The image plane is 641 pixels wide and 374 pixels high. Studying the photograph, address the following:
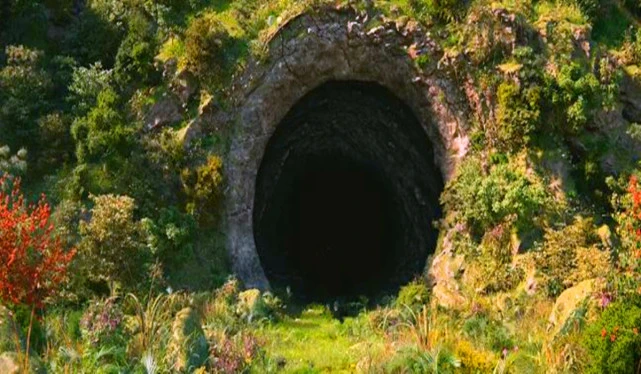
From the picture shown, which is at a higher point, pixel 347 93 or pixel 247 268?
pixel 347 93

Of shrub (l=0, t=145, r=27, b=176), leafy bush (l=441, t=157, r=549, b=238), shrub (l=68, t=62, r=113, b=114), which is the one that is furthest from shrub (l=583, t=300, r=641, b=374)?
shrub (l=68, t=62, r=113, b=114)

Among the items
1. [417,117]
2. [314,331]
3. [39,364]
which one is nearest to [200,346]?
[39,364]

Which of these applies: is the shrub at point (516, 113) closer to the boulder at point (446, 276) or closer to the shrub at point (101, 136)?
the boulder at point (446, 276)

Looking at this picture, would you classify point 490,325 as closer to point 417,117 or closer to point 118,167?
point 417,117

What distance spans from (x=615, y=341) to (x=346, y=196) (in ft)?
59.4

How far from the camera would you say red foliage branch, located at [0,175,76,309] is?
14531 mm

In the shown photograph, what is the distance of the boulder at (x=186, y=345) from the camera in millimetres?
12820

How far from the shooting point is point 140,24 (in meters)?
22.6

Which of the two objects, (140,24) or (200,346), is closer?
(200,346)

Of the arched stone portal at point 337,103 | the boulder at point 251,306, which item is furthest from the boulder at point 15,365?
the arched stone portal at point 337,103

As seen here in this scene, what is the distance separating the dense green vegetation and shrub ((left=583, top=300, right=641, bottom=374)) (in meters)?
2.51

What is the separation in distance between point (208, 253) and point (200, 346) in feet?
24.7

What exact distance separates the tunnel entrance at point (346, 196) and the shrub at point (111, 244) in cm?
663

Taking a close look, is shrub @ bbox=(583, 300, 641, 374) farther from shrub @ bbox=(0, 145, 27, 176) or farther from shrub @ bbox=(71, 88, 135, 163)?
shrub @ bbox=(0, 145, 27, 176)
